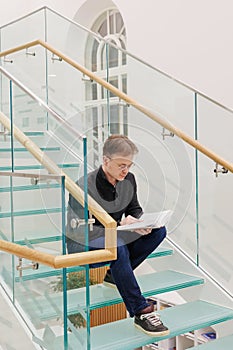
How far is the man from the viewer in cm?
221

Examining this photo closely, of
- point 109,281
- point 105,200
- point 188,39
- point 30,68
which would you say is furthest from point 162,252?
point 30,68

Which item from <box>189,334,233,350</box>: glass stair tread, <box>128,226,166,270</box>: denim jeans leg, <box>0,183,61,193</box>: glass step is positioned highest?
<box>0,183,61,193</box>: glass step

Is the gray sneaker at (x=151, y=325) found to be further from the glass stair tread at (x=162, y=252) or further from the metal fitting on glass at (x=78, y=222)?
the glass stair tread at (x=162, y=252)

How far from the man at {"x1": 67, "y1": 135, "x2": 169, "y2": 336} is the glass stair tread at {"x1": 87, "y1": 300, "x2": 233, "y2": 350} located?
6 centimetres

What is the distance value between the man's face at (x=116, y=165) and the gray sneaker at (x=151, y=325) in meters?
0.67

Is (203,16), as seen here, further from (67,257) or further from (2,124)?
(67,257)

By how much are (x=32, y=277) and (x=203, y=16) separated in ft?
8.42

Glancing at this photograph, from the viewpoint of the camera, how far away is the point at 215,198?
127 inches

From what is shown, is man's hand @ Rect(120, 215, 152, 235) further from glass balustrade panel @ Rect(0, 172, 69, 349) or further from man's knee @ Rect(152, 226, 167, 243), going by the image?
glass balustrade panel @ Rect(0, 172, 69, 349)

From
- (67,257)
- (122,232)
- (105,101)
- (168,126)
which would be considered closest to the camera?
(67,257)

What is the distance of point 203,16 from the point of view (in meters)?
3.97

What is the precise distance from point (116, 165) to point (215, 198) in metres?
0.97

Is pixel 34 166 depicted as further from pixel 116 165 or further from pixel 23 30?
pixel 23 30

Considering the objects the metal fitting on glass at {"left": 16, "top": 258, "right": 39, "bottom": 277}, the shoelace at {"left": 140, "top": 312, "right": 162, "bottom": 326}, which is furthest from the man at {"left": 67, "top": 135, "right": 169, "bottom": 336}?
the metal fitting on glass at {"left": 16, "top": 258, "right": 39, "bottom": 277}
